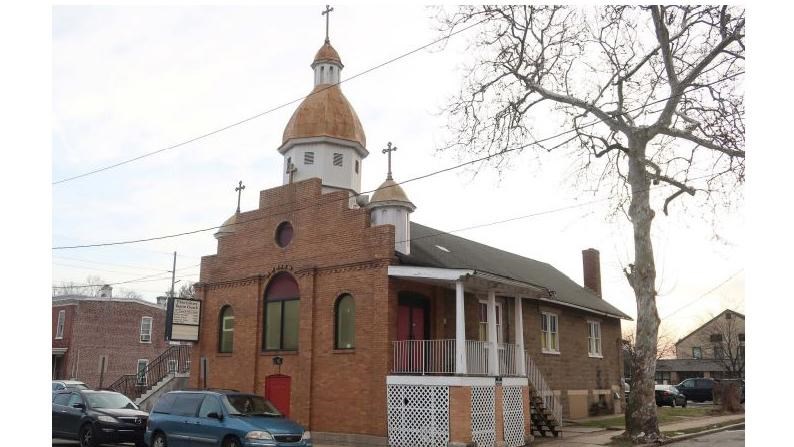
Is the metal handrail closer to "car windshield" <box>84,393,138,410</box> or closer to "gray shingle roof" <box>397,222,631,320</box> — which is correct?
"car windshield" <box>84,393,138,410</box>

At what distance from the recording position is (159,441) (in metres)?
16.4

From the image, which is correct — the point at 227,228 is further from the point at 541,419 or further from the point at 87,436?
the point at 541,419

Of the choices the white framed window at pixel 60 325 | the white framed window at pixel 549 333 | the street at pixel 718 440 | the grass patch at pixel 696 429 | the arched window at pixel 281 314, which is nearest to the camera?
the street at pixel 718 440

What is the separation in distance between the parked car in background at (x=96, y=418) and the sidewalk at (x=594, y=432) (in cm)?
1098

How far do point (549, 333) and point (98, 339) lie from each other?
102 feet

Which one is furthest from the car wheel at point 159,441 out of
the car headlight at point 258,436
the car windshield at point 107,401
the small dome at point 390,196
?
the small dome at point 390,196

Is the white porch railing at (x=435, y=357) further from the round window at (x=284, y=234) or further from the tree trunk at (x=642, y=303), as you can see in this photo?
the round window at (x=284, y=234)

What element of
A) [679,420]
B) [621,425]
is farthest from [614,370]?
[621,425]

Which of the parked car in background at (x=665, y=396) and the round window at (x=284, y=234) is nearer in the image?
the round window at (x=284, y=234)

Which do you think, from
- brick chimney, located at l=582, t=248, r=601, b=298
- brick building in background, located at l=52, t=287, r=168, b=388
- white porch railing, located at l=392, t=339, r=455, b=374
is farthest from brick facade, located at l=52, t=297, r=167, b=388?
white porch railing, located at l=392, t=339, r=455, b=374

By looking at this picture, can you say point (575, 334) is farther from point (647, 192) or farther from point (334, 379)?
point (334, 379)

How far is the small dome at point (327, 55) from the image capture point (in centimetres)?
2494

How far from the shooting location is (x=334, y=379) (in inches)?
782

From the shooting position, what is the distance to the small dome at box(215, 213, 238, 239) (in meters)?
24.1
